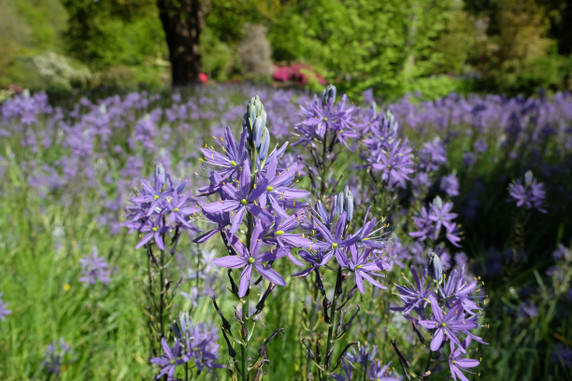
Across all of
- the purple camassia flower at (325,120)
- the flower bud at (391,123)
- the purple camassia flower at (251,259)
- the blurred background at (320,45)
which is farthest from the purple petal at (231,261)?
the blurred background at (320,45)

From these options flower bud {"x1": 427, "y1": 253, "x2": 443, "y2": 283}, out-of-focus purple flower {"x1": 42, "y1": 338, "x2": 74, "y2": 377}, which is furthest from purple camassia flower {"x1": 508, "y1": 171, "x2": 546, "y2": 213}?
out-of-focus purple flower {"x1": 42, "y1": 338, "x2": 74, "y2": 377}

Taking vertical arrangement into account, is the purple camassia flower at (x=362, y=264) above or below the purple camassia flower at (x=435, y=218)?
above

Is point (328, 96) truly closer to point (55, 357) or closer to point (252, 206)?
point (252, 206)

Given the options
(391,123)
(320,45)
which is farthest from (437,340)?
(320,45)

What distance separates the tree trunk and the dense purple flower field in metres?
7.84

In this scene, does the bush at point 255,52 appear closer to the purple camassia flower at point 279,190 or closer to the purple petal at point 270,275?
the purple camassia flower at point 279,190

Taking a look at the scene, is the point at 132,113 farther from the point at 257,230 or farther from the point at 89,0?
the point at 89,0

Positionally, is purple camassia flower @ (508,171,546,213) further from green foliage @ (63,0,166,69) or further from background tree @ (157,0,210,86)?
green foliage @ (63,0,166,69)

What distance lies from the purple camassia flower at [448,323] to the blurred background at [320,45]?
5.75m

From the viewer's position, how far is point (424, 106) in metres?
8.30

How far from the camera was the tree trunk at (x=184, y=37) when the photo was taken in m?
14.1

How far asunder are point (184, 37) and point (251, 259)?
1500cm

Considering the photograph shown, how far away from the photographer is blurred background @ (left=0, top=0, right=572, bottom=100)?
27.8 feet

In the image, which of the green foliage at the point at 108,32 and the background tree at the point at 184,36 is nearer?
the background tree at the point at 184,36
